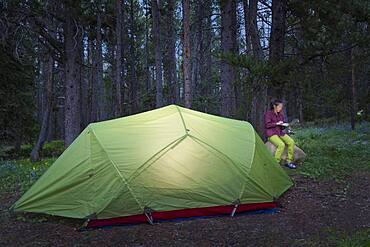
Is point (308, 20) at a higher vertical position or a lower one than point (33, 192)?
higher

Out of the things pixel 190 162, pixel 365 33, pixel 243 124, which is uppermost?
pixel 365 33

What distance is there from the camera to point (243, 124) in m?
7.62

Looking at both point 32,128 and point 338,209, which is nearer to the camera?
point 338,209

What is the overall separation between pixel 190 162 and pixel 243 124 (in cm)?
184

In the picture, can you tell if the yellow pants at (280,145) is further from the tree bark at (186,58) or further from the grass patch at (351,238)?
the tree bark at (186,58)

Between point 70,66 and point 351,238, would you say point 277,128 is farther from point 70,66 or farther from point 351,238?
point 70,66

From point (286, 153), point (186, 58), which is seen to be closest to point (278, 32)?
point (186, 58)

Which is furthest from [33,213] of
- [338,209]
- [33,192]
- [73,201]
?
[338,209]

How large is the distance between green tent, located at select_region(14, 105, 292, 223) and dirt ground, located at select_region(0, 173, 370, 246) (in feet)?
0.85

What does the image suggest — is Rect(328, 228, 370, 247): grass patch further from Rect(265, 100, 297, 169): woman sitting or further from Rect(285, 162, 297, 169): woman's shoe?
Rect(285, 162, 297, 169): woman's shoe

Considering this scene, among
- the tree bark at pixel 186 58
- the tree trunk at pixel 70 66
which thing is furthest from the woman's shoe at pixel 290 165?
the tree trunk at pixel 70 66

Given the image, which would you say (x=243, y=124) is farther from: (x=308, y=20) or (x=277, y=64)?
(x=308, y=20)

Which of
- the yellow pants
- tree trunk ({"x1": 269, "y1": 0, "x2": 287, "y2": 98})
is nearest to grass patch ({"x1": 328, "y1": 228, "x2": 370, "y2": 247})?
the yellow pants

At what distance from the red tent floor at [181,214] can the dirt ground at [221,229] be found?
122 millimetres
